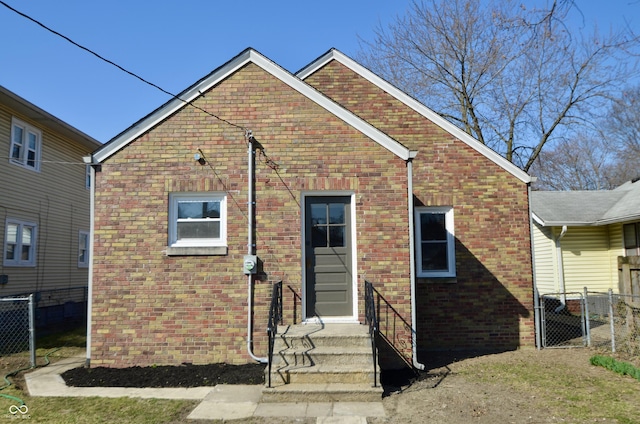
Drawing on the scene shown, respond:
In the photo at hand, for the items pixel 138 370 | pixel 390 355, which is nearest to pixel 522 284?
pixel 390 355

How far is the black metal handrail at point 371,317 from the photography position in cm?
669

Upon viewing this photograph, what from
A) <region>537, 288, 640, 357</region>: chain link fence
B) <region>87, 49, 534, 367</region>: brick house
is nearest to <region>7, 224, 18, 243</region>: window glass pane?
<region>87, 49, 534, 367</region>: brick house

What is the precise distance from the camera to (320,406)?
624cm

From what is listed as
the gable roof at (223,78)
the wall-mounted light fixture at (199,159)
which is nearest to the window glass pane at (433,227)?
the gable roof at (223,78)

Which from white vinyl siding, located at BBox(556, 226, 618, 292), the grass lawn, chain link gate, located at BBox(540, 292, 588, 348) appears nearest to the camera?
the grass lawn

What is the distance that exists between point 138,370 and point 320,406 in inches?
129

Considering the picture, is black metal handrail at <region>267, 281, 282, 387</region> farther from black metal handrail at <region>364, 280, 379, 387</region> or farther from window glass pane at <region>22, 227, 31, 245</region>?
window glass pane at <region>22, 227, 31, 245</region>

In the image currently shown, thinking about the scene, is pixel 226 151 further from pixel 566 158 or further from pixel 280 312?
pixel 566 158

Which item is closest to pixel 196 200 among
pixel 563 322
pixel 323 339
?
pixel 323 339

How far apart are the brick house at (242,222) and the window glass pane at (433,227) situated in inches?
94.6

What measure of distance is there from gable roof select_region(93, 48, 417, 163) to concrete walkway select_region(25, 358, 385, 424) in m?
3.70

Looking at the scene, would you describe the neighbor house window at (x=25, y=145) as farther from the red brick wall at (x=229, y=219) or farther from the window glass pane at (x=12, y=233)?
the red brick wall at (x=229, y=219)

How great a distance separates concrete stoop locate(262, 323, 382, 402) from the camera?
643 cm

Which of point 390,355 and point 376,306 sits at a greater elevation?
point 376,306
